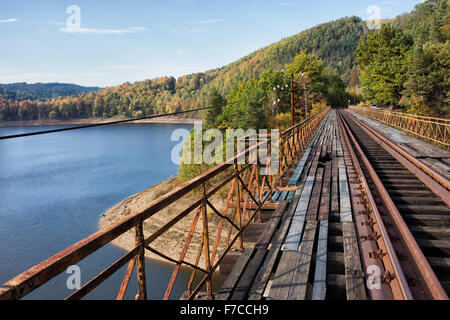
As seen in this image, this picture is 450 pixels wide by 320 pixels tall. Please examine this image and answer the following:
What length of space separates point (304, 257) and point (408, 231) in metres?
1.49

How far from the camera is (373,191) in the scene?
6270mm

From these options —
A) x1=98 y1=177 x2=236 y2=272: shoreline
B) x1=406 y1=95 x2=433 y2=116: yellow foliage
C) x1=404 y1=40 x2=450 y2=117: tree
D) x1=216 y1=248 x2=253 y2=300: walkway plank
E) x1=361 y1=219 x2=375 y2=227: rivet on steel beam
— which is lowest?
x1=98 y1=177 x2=236 y2=272: shoreline

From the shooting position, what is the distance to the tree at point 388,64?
125 feet

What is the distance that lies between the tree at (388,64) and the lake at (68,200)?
3472 centimetres

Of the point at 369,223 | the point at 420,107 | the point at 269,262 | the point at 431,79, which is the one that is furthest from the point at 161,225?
the point at 431,79

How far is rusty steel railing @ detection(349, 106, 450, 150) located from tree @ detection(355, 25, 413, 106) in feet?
12.2

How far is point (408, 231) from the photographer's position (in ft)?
12.9

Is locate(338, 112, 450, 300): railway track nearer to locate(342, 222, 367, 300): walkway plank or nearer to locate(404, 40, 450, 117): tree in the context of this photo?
locate(342, 222, 367, 300): walkway plank

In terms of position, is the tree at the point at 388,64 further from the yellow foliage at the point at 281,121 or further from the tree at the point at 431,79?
the yellow foliage at the point at 281,121

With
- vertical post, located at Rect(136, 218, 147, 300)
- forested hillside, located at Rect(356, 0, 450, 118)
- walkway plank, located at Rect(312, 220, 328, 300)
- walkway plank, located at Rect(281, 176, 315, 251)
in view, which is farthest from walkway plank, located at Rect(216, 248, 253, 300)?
forested hillside, located at Rect(356, 0, 450, 118)

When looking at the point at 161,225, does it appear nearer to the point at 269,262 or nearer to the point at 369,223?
the point at 369,223

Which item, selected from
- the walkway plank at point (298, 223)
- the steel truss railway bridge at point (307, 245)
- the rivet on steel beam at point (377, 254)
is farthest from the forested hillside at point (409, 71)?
the rivet on steel beam at point (377, 254)

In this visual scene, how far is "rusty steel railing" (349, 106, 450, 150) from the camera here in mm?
15156
